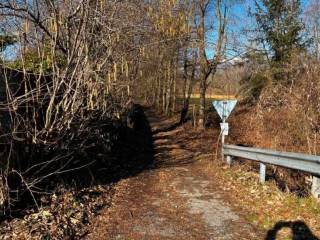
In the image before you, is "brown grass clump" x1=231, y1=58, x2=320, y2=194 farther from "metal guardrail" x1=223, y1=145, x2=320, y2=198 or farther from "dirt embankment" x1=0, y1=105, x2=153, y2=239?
"dirt embankment" x1=0, y1=105, x2=153, y2=239

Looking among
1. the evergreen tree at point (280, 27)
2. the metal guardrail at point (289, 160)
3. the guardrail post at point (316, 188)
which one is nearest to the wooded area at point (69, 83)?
the metal guardrail at point (289, 160)

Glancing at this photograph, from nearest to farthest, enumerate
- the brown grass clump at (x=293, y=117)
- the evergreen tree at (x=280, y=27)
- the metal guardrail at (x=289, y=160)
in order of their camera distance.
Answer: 1. the metal guardrail at (x=289, y=160)
2. the brown grass clump at (x=293, y=117)
3. the evergreen tree at (x=280, y=27)

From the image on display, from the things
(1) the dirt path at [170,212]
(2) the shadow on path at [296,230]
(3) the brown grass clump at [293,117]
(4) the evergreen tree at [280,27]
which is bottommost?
(1) the dirt path at [170,212]

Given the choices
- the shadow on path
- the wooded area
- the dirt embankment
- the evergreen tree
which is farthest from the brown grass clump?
the evergreen tree

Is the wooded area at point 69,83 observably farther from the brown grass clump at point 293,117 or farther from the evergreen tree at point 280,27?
the evergreen tree at point 280,27

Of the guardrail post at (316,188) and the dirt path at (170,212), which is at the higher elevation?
the guardrail post at (316,188)

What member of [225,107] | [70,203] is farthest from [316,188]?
[225,107]

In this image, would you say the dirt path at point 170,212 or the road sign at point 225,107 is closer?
the dirt path at point 170,212

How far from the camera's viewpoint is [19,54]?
919 centimetres

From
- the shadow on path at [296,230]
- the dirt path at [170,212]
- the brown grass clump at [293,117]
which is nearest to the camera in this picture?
the shadow on path at [296,230]

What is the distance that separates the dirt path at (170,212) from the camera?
7.37 meters

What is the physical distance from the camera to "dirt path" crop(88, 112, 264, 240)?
737 centimetres

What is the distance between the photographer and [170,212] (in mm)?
8734

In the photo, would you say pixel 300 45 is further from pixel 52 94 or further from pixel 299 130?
pixel 52 94
